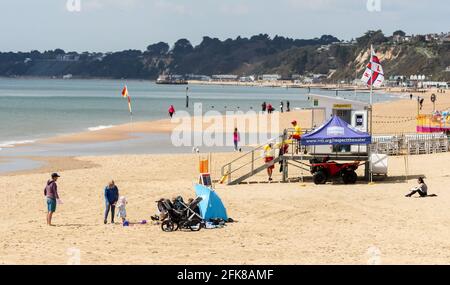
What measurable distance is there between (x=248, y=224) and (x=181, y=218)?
1.71 metres

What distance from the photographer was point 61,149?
38.5 metres

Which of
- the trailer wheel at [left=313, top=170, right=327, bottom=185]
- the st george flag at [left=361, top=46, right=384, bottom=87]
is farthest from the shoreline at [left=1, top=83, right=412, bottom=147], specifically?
the trailer wheel at [left=313, top=170, right=327, bottom=185]

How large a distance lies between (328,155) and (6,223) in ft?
35.2

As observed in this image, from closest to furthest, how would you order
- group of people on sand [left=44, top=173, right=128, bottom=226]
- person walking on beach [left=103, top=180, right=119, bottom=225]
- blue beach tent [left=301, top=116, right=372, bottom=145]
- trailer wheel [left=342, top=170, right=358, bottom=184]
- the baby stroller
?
the baby stroller → group of people on sand [left=44, top=173, right=128, bottom=226] → person walking on beach [left=103, top=180, right=119, bottom=225] → blue beach tent [left=301, top=116, right=372, bottom=145] → trailer wheel [left=342, top=170, right=358, bottom=184]

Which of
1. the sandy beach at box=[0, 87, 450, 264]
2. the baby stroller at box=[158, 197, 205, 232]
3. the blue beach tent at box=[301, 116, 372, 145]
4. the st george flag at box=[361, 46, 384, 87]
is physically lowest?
the sandy beach at box=[0, 87, 450, 264]

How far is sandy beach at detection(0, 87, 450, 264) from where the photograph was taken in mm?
14680

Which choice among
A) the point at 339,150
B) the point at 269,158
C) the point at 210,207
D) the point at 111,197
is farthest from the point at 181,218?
the point at 339,150

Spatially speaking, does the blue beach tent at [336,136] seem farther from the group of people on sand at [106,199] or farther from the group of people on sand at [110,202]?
the group of people on sand at [106,199]

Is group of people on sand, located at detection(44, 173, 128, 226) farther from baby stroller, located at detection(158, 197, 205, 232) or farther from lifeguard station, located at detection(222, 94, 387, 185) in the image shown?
lifeguard station, located at detection(222, 94, 387, 185)

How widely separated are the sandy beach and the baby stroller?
0.88ft

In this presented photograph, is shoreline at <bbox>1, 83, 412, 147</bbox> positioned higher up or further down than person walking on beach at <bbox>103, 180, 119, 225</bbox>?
further down

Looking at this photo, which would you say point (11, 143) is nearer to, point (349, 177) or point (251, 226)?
point (349, 177)

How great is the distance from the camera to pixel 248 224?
18.0 metres
